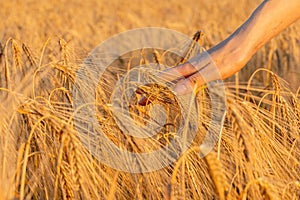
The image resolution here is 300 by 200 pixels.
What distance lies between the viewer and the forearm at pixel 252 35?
156 cm

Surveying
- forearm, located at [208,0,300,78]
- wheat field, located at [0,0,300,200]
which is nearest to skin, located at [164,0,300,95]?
forearm, located at [208,0,300,78]

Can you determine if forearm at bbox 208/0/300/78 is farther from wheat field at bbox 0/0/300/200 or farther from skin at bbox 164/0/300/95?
wheat field at bbox 0/0/300/200

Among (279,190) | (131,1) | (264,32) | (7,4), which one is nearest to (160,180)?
(279,190)

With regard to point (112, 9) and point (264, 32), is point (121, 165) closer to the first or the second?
point (264, 32)

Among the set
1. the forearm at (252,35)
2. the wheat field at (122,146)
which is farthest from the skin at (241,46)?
the wheat field at (122,146)

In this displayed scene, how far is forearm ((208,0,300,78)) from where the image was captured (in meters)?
1.56

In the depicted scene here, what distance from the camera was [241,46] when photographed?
1.57 m

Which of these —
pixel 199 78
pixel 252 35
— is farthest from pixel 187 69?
pixel 252 35

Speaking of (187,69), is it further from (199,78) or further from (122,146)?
(122,146)

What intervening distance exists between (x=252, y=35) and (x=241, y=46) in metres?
0.04

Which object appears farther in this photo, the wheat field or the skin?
the skin

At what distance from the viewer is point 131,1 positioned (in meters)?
9.43

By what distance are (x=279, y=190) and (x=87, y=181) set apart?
1.39 ft

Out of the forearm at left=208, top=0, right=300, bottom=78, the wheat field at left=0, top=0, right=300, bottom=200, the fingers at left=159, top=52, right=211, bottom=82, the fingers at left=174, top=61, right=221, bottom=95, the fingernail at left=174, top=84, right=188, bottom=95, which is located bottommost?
the wheat field at left=0, top=0, right=300, bottom=200
